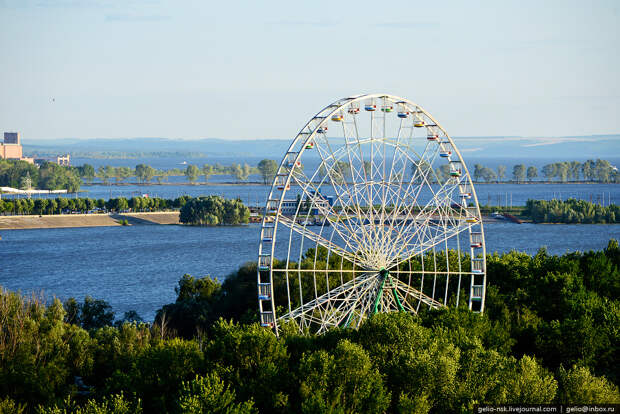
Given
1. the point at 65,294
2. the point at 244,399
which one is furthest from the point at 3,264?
the point at 244,399

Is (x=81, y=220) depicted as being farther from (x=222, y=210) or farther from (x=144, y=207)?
(x=222, y=210)

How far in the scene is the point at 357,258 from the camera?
43.3m

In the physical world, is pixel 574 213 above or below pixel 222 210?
above

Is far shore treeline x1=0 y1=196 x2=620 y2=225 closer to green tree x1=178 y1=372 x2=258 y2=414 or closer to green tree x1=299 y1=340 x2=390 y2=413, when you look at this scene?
green tree x1=299 y1=340 x2=390 y2=413

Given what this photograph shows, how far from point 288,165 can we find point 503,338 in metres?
13.4

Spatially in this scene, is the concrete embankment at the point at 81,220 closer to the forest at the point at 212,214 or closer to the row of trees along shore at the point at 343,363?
the forest at the point at 212,214

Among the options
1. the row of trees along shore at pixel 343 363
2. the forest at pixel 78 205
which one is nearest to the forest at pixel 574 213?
the forest at pixel 78 205

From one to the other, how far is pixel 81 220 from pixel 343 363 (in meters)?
149

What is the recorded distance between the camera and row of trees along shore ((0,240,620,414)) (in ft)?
110

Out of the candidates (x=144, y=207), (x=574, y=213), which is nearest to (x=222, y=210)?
(x=144, y=207)

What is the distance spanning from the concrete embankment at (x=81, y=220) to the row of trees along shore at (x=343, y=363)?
393ft

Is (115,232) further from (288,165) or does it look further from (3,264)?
(288,165)

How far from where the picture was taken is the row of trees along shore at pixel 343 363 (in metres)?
33.5

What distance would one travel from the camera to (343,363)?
34.8m
